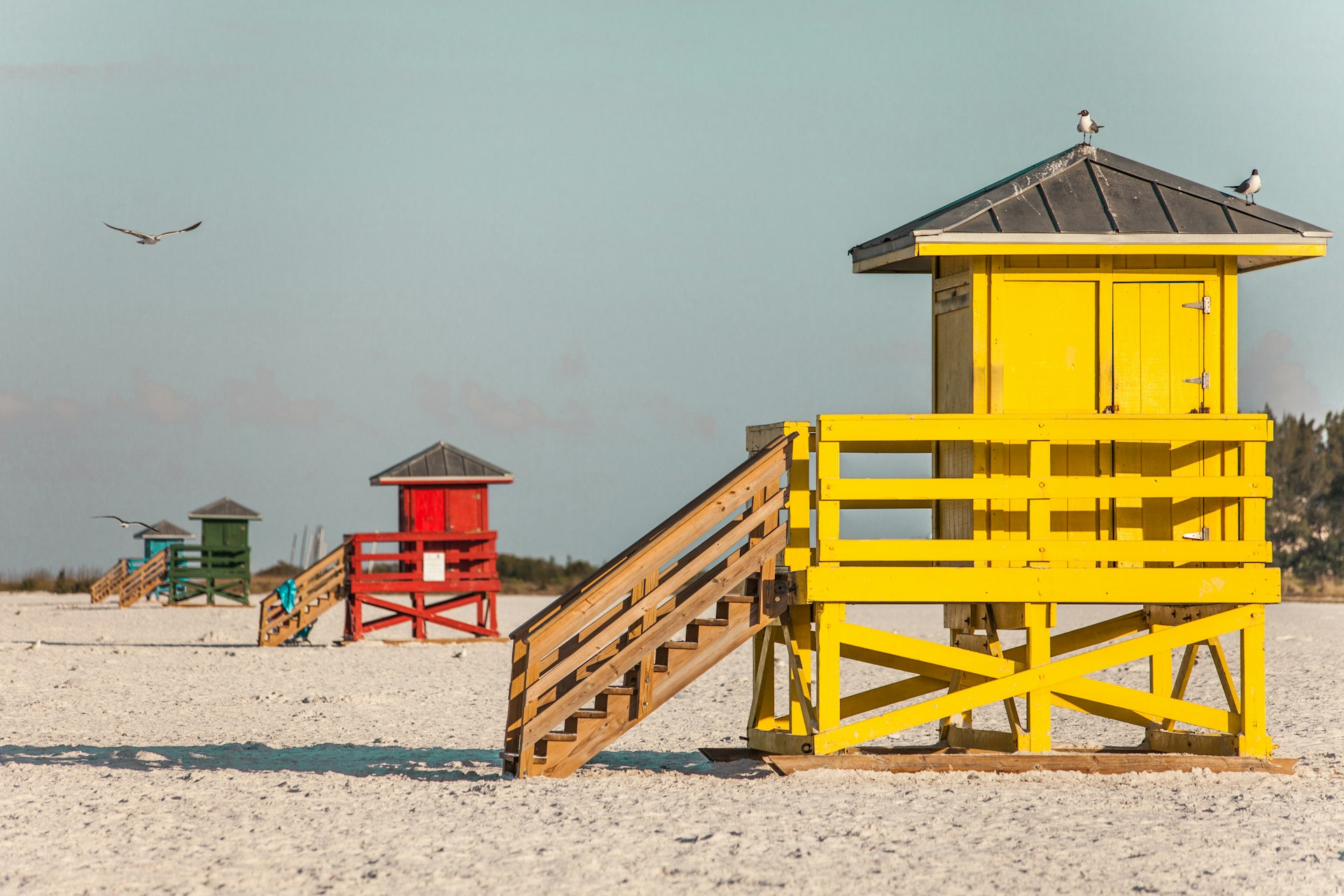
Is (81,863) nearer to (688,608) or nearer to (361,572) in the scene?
(688,608)

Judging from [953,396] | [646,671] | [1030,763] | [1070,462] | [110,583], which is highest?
[953,396]

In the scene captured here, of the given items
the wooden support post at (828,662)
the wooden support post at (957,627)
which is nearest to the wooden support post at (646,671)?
the wooden support post at (828,662)

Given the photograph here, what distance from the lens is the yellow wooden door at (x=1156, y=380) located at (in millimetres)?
10453

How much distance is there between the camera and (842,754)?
32.6 ft

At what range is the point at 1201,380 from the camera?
10.5 m

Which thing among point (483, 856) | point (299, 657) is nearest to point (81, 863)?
point (483, 856)

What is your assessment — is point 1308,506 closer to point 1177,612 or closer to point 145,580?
point 145,580

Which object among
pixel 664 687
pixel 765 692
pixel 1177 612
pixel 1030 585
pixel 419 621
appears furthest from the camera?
pixel 419 621

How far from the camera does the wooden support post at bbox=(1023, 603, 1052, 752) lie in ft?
33.6

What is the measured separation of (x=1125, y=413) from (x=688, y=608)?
3226 millimetres

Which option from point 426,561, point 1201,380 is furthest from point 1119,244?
point 426,561

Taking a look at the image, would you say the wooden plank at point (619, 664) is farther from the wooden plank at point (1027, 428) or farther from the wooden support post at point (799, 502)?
the wooden plank at point (1027, 428)

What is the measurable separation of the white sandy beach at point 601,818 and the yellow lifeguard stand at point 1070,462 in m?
0.75

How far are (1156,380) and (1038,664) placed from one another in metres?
2.11
